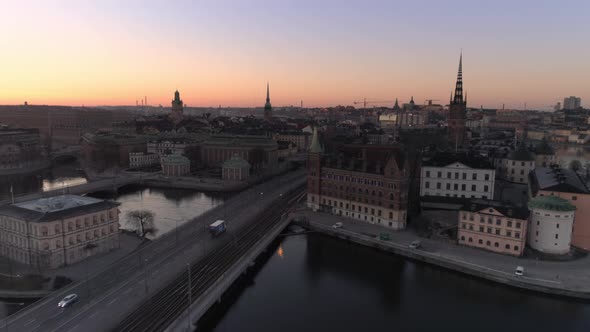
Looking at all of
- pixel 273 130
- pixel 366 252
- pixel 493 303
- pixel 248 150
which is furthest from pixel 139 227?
pixel 273 130

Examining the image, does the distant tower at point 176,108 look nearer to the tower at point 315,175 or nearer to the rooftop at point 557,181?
the tower at point 315,175

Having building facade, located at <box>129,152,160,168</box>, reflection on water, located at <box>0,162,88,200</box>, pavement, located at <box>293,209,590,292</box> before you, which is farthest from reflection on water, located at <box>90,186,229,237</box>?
pavement, located at <box>293,209,590,292</box>

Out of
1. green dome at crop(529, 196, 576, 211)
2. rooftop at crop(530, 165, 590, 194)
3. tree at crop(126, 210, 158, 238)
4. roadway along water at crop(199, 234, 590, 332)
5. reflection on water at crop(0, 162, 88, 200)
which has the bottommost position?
roadway along water at crop(199, 234, 590, 332)

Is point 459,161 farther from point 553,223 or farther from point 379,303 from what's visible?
point 379,303

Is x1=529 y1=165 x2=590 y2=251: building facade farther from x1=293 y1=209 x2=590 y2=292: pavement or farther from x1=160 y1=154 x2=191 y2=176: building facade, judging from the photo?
x1=160 y1=154 x2=191 y2=176: building facade

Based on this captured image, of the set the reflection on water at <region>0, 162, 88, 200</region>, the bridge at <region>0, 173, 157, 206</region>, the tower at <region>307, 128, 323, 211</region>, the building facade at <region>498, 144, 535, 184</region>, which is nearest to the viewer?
the tower at <region>307, 128, 323, 211</region>

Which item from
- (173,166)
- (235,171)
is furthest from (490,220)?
(173,166)

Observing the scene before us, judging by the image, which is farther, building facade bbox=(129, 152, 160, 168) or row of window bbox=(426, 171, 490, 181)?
building facade bbox=(129, 152, 160, 168)

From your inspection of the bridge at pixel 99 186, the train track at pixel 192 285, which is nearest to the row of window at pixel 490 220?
the train track at pixel 192 285

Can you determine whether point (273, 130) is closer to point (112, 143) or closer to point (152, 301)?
point (112, 143)
